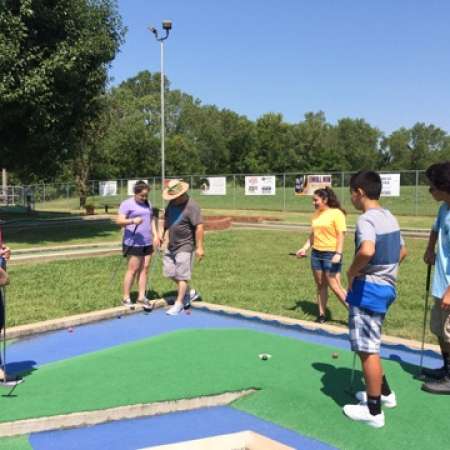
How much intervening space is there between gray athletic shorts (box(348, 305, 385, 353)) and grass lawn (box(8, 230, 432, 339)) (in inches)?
112

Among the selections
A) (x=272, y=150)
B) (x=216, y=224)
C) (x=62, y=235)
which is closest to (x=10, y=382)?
(x=62, y=235)

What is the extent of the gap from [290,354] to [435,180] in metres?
2.31

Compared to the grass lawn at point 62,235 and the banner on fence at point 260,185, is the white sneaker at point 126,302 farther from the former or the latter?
the banner on fence at point 260,185

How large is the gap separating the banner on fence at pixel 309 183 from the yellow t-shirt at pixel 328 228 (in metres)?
25.5

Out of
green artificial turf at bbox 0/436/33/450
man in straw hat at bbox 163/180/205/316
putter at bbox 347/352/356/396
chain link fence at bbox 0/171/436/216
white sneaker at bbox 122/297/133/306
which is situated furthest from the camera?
chain link fence at bbox 0/171/436/216

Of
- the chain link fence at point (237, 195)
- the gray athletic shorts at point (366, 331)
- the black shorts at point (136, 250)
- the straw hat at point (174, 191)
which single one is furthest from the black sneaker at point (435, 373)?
the chain link fence at point (237, 195)

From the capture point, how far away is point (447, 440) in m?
3.75

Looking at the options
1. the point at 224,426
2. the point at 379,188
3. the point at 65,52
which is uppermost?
the point at 65,52

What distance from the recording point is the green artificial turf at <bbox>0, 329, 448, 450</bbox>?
13.0 feet

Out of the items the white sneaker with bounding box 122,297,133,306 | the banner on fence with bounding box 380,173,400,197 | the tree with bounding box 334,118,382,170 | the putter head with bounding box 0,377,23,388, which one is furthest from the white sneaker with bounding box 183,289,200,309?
the tree with bounding box 334,118,382,170

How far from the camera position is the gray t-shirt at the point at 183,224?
7.43m

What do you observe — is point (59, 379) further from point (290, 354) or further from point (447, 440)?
point (447, 440)

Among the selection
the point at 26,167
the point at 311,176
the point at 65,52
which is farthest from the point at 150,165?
the point at 65,52

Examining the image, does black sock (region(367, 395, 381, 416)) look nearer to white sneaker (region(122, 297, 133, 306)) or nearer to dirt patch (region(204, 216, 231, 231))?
white sneaker (region(122, 297, 133, 306))
